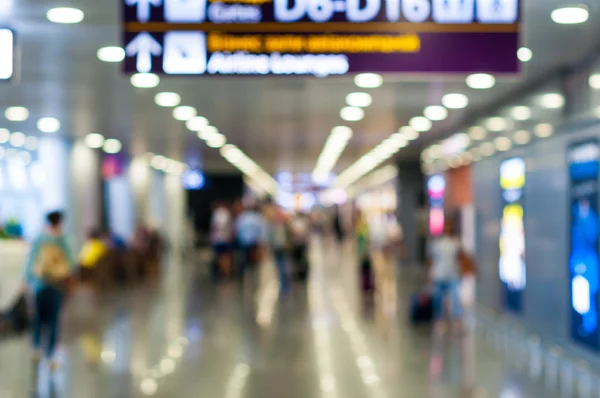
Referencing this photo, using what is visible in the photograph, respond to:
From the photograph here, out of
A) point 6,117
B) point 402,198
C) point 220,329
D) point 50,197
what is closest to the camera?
point 220,329

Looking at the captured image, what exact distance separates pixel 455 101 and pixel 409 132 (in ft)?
17.5

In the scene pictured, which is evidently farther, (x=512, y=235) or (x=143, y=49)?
(x=512, y=235)

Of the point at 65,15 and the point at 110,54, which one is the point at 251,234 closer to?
the point at 110,54

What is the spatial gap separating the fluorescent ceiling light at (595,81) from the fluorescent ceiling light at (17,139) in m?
13.8

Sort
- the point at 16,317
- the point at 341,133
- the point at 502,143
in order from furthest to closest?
the point at 341,133
the point at 502,143
the point at 16,317

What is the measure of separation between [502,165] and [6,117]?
28.5 feet

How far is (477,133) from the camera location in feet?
57.6

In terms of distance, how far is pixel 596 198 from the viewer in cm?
1089

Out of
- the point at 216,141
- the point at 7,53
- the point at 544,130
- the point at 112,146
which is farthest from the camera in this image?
the point at 112,146

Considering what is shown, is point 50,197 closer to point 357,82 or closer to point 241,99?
point 241,99

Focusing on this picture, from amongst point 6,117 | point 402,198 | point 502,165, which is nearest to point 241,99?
point 502,165

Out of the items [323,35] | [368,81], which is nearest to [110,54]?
[368,81]

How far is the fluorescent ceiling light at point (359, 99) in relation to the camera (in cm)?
1478

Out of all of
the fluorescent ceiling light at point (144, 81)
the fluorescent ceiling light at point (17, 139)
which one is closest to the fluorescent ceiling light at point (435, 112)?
the fluorescent ceiling light at point (144, 81)
